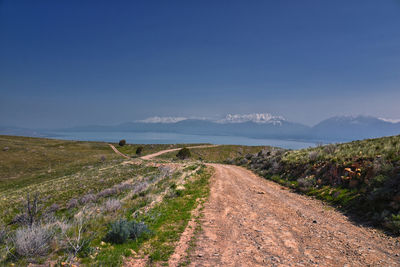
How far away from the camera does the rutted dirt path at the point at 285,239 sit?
5.84 metres

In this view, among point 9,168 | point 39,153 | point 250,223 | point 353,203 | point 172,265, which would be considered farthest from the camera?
point 39,153

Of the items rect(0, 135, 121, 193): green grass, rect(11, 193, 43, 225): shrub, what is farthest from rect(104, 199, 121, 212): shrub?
rect(0, 135, 121, 193): green grass

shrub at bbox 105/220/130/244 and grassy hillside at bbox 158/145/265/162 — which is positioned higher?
shrub at bbox 105/220/130/244

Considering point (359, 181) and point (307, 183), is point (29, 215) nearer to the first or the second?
point (307, 183)

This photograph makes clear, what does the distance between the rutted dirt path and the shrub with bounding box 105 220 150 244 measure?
5.48 ft

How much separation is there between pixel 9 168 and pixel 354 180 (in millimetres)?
57853

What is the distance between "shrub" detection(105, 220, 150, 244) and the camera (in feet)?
20.9

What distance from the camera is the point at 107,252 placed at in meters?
5.59

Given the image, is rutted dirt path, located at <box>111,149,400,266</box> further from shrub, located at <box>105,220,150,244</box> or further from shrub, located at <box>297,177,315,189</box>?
shrub, located at <box>297,177,315,189</box>

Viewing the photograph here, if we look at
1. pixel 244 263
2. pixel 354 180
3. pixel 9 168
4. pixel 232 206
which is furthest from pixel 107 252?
pixel 9 168

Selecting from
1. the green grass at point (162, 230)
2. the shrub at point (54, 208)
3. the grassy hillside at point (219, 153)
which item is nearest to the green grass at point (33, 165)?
the shrub at point (54, 208)

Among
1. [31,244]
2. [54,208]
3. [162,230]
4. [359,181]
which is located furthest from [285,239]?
[54,208]

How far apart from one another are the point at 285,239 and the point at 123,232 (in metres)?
5.61

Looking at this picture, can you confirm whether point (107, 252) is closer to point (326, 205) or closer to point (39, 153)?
point (326, 205)
